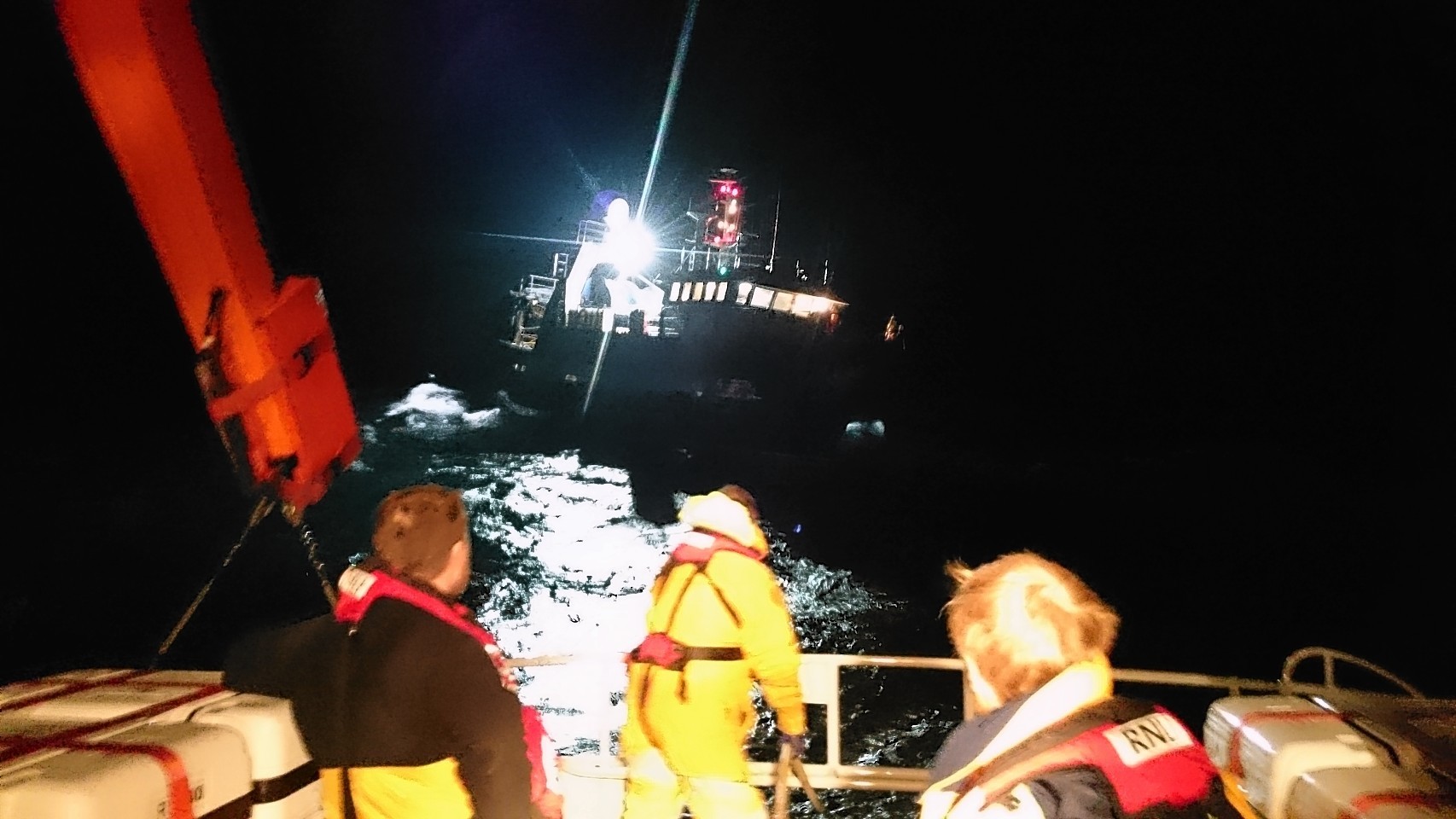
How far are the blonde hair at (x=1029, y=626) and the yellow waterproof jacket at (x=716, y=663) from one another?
1.23 metres

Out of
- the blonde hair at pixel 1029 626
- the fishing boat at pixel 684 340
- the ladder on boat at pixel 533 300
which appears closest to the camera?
the blonde hair at pixel 1029 626

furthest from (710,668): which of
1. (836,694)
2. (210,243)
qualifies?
(210,243)

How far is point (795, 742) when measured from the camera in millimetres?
2988

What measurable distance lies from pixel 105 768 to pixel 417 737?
0.72 m

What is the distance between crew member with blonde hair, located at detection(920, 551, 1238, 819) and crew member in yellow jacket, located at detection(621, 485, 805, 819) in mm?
1206

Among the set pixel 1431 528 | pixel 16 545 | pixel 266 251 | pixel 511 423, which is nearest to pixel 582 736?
pixel 266 251

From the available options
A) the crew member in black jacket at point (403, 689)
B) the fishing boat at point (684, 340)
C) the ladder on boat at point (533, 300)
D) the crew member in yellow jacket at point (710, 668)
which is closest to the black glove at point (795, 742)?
the crew member in yellow jacket at point (710, 668)

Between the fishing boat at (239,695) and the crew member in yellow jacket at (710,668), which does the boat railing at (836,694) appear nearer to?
the fishing boat at (239,695)

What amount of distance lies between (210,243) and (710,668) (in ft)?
8.30

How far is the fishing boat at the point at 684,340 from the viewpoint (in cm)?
2323

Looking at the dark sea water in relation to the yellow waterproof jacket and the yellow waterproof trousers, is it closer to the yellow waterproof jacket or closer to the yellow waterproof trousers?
the yellow waterproof trousers

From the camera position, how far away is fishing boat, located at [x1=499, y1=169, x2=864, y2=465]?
2323 centimetres

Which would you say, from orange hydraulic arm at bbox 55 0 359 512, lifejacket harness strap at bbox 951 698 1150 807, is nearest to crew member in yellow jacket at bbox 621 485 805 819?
lifejacket harness strap at bbox 951 698 1150 807

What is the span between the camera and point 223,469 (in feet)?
96.4
